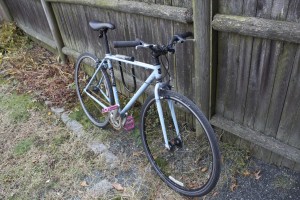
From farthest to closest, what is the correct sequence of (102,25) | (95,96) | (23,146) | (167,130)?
1. (95,96)
2. (23,146)
3. (167,130)
4. (102,25)

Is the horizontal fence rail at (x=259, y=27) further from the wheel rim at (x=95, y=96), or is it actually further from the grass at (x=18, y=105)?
the grass at (x=18, y=105)

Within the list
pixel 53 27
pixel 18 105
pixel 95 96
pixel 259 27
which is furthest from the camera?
pixel 53 27

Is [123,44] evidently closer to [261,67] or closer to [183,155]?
[261,67]

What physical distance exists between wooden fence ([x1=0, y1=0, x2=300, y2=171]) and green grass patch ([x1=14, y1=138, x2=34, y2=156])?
191cm

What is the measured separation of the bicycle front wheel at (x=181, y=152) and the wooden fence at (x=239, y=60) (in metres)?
0.34

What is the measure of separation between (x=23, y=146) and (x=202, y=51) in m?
2.69

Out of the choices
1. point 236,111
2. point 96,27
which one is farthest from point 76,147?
point 236,111

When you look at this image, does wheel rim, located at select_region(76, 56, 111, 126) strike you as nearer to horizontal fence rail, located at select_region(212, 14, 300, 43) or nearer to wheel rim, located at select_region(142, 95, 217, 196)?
wheel rim, located at select_region(142, 95, 217, 196)

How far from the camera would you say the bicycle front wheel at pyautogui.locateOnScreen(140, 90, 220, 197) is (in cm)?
248

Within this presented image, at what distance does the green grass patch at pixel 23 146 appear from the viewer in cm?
358

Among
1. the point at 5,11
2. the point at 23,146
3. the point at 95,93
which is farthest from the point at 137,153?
the point at 5,11

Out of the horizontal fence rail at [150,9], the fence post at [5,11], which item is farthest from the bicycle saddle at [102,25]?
the fence post at [5,11]

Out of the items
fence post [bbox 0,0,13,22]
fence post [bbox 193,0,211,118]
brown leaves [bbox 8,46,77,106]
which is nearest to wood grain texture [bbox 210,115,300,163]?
fence post [bbox 193,0,211,118]

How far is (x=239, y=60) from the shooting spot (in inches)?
94.1
